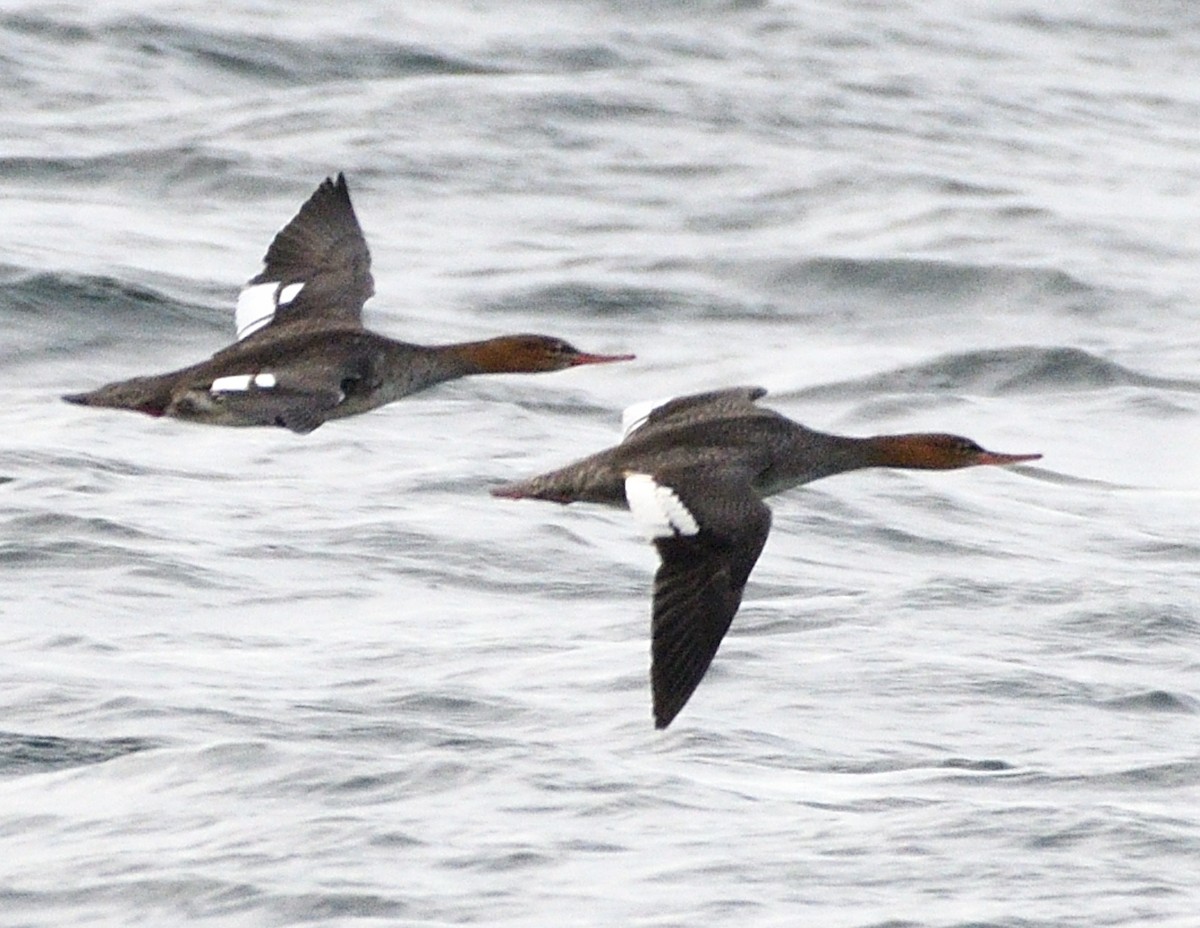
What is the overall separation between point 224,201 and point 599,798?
27.8 ft

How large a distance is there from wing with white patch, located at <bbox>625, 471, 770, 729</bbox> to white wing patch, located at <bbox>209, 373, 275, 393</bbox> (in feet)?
4.37

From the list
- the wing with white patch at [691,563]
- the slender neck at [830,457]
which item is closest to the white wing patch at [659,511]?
the wing with white patch at [691,563]

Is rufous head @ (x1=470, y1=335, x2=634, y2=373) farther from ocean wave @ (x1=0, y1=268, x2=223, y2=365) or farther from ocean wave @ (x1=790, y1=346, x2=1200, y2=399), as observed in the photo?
ocean wave @ (x1=790, y1=346, x2=1200, y2=399)

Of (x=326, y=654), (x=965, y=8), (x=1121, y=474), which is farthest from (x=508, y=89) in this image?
(x=326, y=654)

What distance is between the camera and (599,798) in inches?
344

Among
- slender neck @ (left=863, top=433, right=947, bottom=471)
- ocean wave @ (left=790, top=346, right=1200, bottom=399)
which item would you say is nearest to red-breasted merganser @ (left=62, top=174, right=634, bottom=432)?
slender neck @ (left=863, top=433, right=947, bottom=471)

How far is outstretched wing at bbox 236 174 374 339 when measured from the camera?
35.3 ft

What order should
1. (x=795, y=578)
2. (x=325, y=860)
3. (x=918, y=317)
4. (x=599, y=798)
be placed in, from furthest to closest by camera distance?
1. (x=918, y=317)
2. (x=795, y=578)
3. (x=599, y=798)
4. (x=325, y=860)

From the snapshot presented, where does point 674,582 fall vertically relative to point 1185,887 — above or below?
above

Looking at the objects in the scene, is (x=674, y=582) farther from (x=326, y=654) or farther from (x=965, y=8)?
(x=965, y=8)

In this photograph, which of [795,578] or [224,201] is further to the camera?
[224,201]

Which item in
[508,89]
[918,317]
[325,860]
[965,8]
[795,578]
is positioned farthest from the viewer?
[965,8]

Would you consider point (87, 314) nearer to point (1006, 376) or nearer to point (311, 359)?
point (1006, 376)

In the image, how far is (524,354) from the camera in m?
10.2
